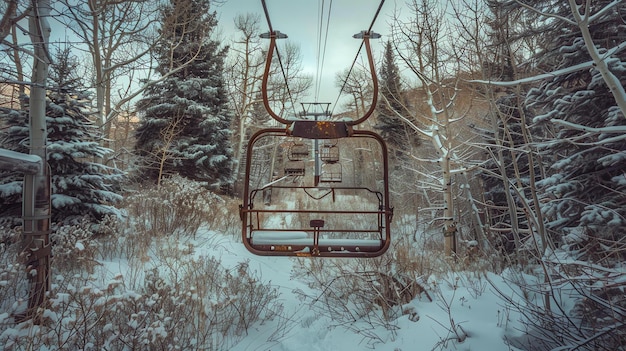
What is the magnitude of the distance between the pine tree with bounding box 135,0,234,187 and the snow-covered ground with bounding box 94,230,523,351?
10481 millimetres

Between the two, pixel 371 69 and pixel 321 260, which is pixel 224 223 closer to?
pixel 321 260

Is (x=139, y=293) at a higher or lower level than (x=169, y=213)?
lower

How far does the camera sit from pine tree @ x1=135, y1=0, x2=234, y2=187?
15.0 m

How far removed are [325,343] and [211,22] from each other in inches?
636

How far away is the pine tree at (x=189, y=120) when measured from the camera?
14995 mm

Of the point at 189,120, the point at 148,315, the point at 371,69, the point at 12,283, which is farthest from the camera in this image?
the point at 189,120

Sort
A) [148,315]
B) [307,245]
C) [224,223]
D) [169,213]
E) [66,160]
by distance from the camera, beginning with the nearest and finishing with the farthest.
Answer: [148,315]
[307,245]
[66,160]
[169,213]
[224,223]

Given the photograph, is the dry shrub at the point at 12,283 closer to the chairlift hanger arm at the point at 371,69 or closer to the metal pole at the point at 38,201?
the metal pole at the point at 38,201

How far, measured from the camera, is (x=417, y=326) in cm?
407

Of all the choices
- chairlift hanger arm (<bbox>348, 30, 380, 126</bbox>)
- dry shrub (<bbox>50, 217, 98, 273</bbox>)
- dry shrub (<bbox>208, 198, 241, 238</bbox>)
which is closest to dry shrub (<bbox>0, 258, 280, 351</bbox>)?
dry shrub (<bbox>50, 217, 98, 273</bbox>)

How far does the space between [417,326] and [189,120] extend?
579 inches

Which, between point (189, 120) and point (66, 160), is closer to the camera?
point (66, 160)

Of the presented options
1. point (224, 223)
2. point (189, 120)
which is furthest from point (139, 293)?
point (189, 120)

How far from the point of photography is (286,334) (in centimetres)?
447
